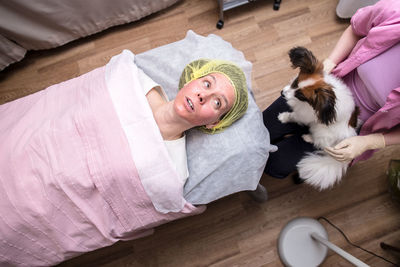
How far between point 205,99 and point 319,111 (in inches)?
20.2

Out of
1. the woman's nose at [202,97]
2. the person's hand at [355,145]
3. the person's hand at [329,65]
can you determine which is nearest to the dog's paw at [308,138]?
the person's hand at [355,145]

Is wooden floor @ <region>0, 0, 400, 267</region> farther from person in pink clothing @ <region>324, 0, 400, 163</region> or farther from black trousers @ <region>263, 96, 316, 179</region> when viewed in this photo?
person in pink clothing @ <region>324, 0, 400, 163</region>

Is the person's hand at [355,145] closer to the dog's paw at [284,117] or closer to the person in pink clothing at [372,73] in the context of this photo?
the person in pink clothing at [372,73]

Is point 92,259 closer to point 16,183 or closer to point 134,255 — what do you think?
point 134,255

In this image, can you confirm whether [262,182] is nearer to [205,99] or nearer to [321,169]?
[321,169]

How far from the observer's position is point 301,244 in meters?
1.85

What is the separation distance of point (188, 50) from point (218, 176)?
2.54 ft

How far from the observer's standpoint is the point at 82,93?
4.84ft

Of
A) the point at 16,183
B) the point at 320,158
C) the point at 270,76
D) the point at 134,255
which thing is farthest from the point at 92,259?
the point at 270,76

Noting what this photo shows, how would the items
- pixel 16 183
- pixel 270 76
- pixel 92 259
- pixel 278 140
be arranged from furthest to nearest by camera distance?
pixel 270 76 → pixel 92 259 → pixel 278 140 → pixel 16 183

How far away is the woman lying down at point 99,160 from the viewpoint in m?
1.28

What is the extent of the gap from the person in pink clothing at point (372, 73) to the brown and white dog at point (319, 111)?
0.07 meters

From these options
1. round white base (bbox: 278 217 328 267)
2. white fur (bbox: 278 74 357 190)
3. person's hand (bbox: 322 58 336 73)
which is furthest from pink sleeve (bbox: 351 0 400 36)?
round white base (bbox: 278 217 328 267)

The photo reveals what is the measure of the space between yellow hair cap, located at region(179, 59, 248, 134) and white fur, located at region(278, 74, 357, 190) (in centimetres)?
22
